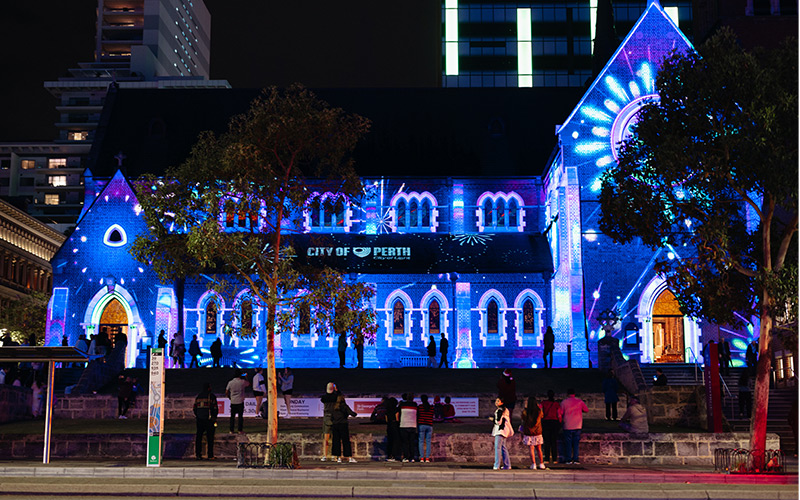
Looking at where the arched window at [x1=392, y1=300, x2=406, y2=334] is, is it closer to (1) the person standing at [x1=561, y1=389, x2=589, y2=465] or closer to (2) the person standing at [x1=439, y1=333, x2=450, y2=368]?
(2) the person standing at [x1=439, y1=333, x2=450, y2=368]

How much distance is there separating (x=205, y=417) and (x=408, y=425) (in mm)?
5318

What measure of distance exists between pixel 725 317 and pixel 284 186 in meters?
12.6

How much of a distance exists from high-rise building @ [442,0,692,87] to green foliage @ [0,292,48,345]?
51383mm

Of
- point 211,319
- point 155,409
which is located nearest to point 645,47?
point 211,319

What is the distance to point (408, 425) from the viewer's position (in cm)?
2473

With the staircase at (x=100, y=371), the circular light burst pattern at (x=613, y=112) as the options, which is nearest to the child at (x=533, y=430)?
Answer: the staircase at (x=100, y=371)

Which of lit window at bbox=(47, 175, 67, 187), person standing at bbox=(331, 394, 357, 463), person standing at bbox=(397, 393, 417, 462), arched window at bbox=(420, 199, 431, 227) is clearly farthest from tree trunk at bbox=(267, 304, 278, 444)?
lit window at bbox=(47, 175, 67, 187)

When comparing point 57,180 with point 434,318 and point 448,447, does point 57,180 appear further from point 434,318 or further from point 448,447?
point 448,447

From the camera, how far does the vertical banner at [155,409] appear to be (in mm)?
22422

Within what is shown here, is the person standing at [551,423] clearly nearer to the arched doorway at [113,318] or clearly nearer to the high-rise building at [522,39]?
the arched doorway at [113,318]

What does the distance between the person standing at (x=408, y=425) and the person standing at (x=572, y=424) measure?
12.8 feet

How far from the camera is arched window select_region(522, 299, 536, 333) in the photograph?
49.7 m

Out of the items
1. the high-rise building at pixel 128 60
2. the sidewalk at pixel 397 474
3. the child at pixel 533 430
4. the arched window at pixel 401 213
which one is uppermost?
the high-rise building at pixel 128 60

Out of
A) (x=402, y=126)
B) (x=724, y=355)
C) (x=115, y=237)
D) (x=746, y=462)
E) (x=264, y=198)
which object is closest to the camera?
(x=746, y=462)
